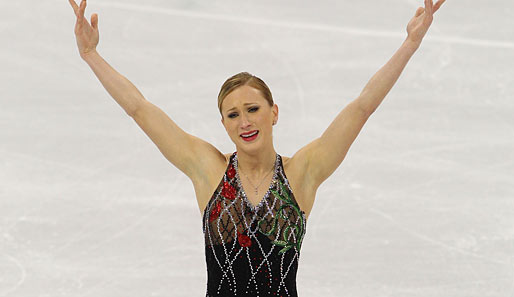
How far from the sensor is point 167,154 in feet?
13.1

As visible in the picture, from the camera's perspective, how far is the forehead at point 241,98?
3.82 m

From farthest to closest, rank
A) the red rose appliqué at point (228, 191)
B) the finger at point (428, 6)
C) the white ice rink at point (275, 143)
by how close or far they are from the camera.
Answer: the white ice rink at point (275, 143) < the red rose appliqué at point (228, 191) < the finger at point (428, 6)

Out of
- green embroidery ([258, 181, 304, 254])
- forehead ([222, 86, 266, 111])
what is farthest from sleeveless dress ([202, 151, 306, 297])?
forehead ([222, 86, 266, 111])

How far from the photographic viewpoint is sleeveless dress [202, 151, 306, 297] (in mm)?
3771

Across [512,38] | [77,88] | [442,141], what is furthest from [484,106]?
[77,88]

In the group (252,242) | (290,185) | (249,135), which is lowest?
(252,242)

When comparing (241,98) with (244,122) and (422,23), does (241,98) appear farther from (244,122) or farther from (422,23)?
(422,23)

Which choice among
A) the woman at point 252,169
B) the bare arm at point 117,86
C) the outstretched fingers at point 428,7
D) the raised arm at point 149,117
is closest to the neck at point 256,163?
the woman at point 252,169

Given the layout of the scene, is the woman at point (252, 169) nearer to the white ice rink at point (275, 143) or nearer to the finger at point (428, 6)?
the finger at point (428, 6)

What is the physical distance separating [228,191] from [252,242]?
0.77ft

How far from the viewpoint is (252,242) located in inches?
149

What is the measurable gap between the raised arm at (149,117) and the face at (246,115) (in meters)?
0.20

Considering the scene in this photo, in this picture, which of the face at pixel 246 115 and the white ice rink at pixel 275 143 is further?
the white ice rink at pixel 275 143

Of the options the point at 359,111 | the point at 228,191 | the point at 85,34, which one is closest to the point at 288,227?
the point at 228,191
